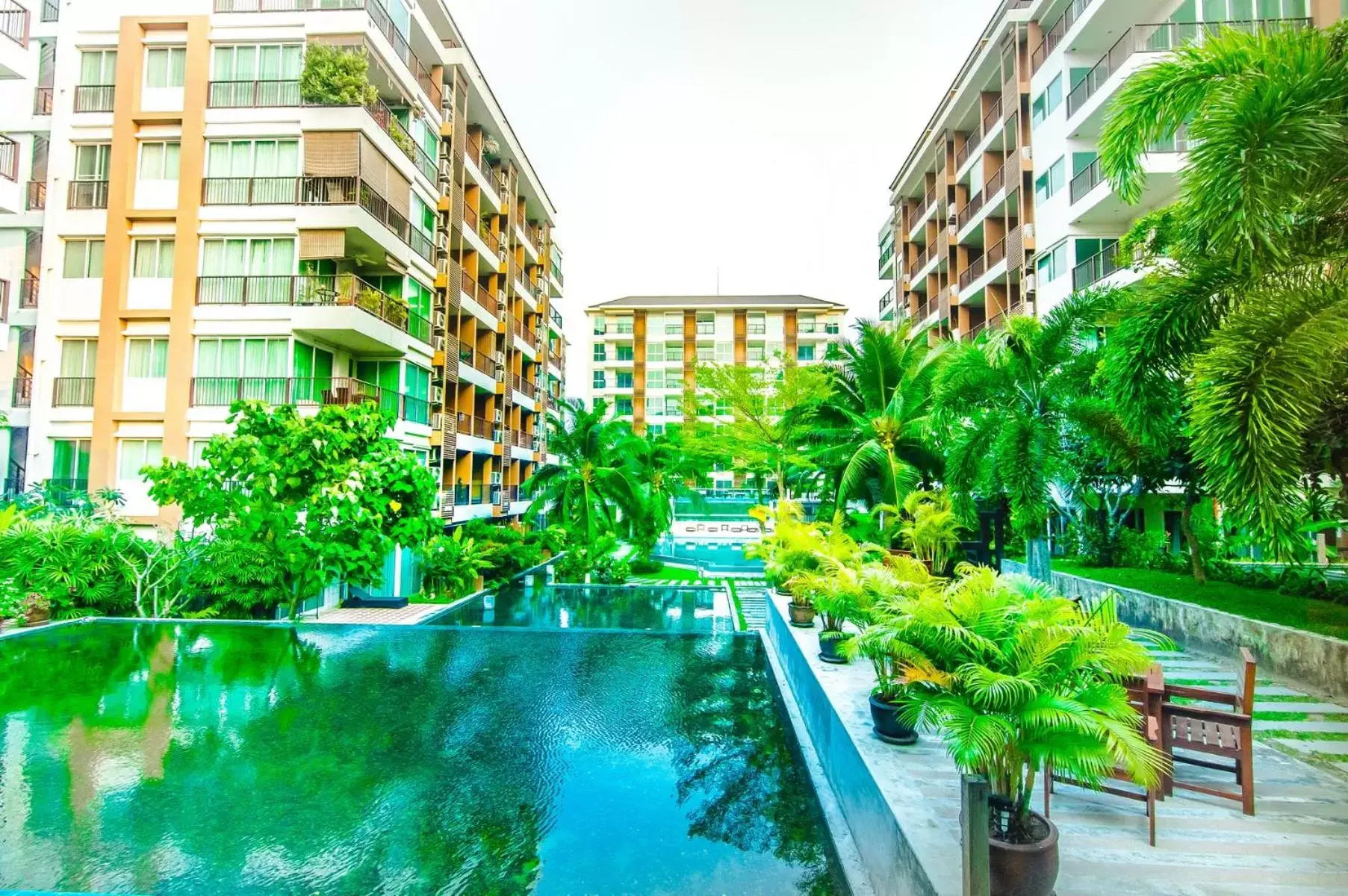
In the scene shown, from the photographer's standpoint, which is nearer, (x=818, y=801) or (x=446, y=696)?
(x=818, y=801)

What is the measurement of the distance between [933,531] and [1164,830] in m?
7.58

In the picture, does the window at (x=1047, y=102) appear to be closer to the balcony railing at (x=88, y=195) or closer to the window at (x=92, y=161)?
the window at (x=92, y=161)

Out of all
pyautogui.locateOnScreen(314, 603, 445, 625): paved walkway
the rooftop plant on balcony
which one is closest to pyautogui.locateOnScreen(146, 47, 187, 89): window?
the rooftop plant on balcony

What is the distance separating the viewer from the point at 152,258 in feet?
64.8

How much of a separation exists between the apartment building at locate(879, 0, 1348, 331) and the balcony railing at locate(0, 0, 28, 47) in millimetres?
23331

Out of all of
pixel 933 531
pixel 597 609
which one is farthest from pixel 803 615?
pixel 597 609

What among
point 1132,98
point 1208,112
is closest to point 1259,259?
point 1208,112

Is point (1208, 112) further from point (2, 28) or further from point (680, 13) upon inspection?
point (680, 13)

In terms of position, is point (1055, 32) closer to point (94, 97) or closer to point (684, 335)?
point (94, 97)

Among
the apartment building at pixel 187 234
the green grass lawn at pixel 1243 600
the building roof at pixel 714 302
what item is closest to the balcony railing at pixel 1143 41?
the green grass lawn at pixel 1243 600

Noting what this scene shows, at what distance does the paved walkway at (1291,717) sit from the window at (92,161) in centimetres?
2720

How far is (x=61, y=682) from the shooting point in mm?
10570

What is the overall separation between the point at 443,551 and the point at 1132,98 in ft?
59.8

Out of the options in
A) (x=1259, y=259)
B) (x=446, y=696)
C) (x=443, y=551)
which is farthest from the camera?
(x=443, y=551)
